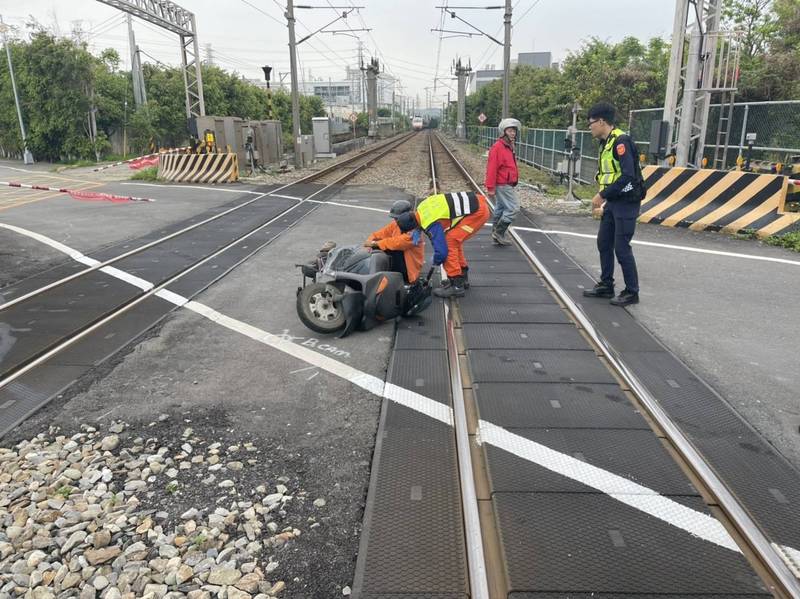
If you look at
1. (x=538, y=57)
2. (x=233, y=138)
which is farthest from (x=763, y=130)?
(x=538, y=57)

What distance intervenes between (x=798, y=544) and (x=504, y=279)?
5096 millimetres

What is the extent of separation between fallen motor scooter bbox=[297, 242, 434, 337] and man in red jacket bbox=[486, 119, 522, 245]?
3.26 m

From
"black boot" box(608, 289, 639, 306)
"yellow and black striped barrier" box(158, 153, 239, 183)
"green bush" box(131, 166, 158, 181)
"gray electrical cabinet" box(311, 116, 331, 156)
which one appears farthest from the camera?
"gray electrical cabinet" box(311, 116, 331, 156)

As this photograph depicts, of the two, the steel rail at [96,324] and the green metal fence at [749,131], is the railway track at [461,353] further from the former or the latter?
the green metal fence at [749,131]

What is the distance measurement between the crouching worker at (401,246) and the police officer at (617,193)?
82.8 inches

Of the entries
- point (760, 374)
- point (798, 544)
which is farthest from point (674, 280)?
point (798, 544)

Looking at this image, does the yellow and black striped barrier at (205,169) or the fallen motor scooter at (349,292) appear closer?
the fallen motor scooter at (349,292)

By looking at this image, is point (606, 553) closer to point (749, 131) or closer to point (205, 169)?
point (749, 131)

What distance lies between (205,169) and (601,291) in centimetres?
1730

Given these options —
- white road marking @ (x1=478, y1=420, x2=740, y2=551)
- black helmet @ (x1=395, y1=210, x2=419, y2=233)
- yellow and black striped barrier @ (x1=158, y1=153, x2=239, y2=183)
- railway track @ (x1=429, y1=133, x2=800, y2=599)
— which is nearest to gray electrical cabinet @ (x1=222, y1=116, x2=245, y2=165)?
yellow and black striped barrier @ (x1=158, y1=153, x2=239, y2=183)

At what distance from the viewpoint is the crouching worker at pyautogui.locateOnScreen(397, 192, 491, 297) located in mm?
6141

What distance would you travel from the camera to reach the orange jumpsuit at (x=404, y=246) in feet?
19.3

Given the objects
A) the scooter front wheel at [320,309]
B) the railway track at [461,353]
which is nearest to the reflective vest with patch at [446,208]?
the railway track at [461,353]

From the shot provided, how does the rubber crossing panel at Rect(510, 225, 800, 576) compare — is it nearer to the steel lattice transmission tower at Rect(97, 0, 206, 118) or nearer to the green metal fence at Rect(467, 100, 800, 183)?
the green metal fence at Rect(467, 100, 800, 183)
